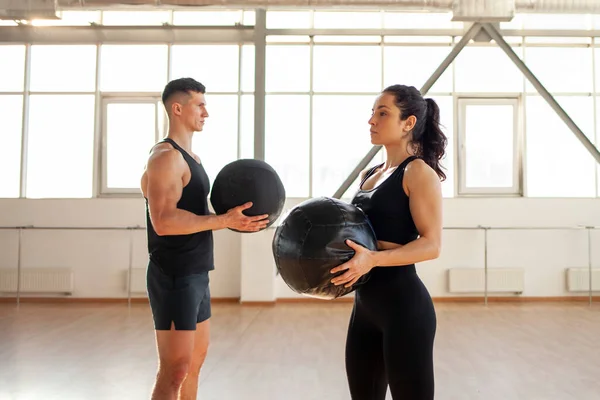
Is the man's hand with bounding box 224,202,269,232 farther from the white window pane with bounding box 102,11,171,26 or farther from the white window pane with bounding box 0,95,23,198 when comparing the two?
the white window pane with bounding box 0,95,23,198

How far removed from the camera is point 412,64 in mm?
6961

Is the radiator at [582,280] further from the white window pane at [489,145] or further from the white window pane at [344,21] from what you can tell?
the white window pane at [344,21]

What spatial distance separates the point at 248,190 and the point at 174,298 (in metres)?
0.53

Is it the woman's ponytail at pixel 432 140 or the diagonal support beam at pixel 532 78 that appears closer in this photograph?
the woman's ponytail at pixel 432 140

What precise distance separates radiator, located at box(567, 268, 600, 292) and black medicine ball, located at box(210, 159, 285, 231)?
6.12m

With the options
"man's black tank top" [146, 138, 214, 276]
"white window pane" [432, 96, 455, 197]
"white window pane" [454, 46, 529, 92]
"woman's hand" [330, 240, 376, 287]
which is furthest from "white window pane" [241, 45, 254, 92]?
"woman's hand" [330, 240, 376, 287]

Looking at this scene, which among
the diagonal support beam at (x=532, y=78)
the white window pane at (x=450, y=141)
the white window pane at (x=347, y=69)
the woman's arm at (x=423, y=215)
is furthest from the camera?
the white window pane at (x=347, y=69)

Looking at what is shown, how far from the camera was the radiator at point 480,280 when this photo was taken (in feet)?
21.5

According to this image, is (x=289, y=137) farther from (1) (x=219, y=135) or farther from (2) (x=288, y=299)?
(2) (x=288, y=299)

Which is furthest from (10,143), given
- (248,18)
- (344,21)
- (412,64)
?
(412,64)

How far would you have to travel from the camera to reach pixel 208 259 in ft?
6.70

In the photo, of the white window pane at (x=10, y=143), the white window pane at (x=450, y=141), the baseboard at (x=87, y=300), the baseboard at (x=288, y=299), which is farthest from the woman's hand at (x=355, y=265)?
the white window pane at (x=10, y=143)

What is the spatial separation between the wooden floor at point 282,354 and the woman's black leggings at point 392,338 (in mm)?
1488

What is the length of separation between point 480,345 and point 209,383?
95.5 inches
